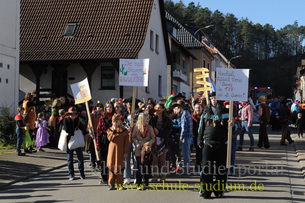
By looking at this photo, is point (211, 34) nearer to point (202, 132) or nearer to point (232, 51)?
point (232, 51)

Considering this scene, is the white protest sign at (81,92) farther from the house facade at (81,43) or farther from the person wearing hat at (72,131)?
the house facade at (81,43)

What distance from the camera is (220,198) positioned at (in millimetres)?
9203

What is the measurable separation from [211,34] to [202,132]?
117 m

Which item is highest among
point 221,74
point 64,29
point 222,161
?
point 64,29

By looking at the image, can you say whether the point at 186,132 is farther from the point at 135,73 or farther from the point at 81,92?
the point at 81,92

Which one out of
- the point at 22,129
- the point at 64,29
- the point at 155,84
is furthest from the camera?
the point at 155,84

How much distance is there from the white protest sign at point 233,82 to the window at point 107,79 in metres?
19.8

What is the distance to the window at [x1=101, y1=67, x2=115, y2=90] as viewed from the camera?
29.9 meters

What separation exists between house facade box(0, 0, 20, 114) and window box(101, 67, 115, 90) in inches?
289

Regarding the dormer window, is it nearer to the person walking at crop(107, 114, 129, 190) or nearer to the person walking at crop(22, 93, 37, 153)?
the person walking at crop(22, 93, 37, 153)

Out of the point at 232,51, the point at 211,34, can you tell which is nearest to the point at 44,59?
the point at 211,34

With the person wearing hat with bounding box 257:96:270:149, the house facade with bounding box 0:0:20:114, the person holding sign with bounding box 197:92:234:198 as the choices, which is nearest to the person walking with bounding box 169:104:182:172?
the person holding sign with bounding box 197:92:234:198

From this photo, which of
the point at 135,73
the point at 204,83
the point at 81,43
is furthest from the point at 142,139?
A: the point at 81,43

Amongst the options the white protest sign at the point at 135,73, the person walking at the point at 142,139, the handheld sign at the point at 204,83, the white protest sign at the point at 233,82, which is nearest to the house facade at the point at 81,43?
the handheld sign at the point at 204,83
